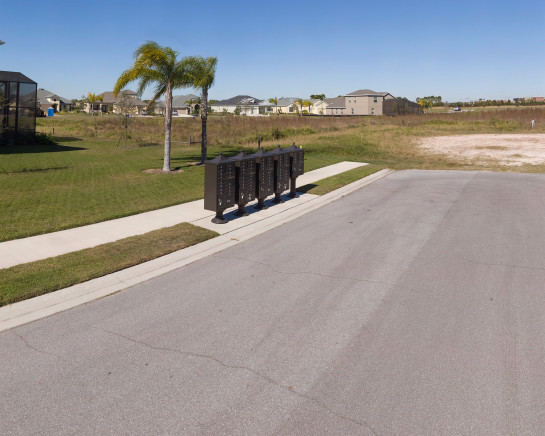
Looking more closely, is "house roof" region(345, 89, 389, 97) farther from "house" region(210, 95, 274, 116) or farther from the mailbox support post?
the mailbox support post

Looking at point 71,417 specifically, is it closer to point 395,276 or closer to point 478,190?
point 395,276

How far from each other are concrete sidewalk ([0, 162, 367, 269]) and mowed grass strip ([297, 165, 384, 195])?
1.54m

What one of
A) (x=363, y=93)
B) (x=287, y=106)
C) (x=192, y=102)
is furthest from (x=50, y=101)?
(x=363, y=93)

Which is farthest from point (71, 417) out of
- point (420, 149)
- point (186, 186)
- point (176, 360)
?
point (420, 149)

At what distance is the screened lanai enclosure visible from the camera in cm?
2953

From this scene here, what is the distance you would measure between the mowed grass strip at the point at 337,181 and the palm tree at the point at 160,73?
619 cm

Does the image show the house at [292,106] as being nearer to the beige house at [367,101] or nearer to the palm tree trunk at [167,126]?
the beige house at [367,101]

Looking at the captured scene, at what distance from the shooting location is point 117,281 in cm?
692

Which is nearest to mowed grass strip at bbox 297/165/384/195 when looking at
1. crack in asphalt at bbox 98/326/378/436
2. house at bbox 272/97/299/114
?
crack in asphalt at bbox 98/326/378/436

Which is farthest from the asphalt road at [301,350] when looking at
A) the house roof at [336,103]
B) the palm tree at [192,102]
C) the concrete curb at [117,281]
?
the palm tree at [192,102]

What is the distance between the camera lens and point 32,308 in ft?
19.5

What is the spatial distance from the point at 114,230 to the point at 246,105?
134m

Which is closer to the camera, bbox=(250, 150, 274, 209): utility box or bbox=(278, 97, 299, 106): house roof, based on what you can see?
bbox=(250, 150, 274, 209): utility box

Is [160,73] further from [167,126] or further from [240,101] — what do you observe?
[240,101]
